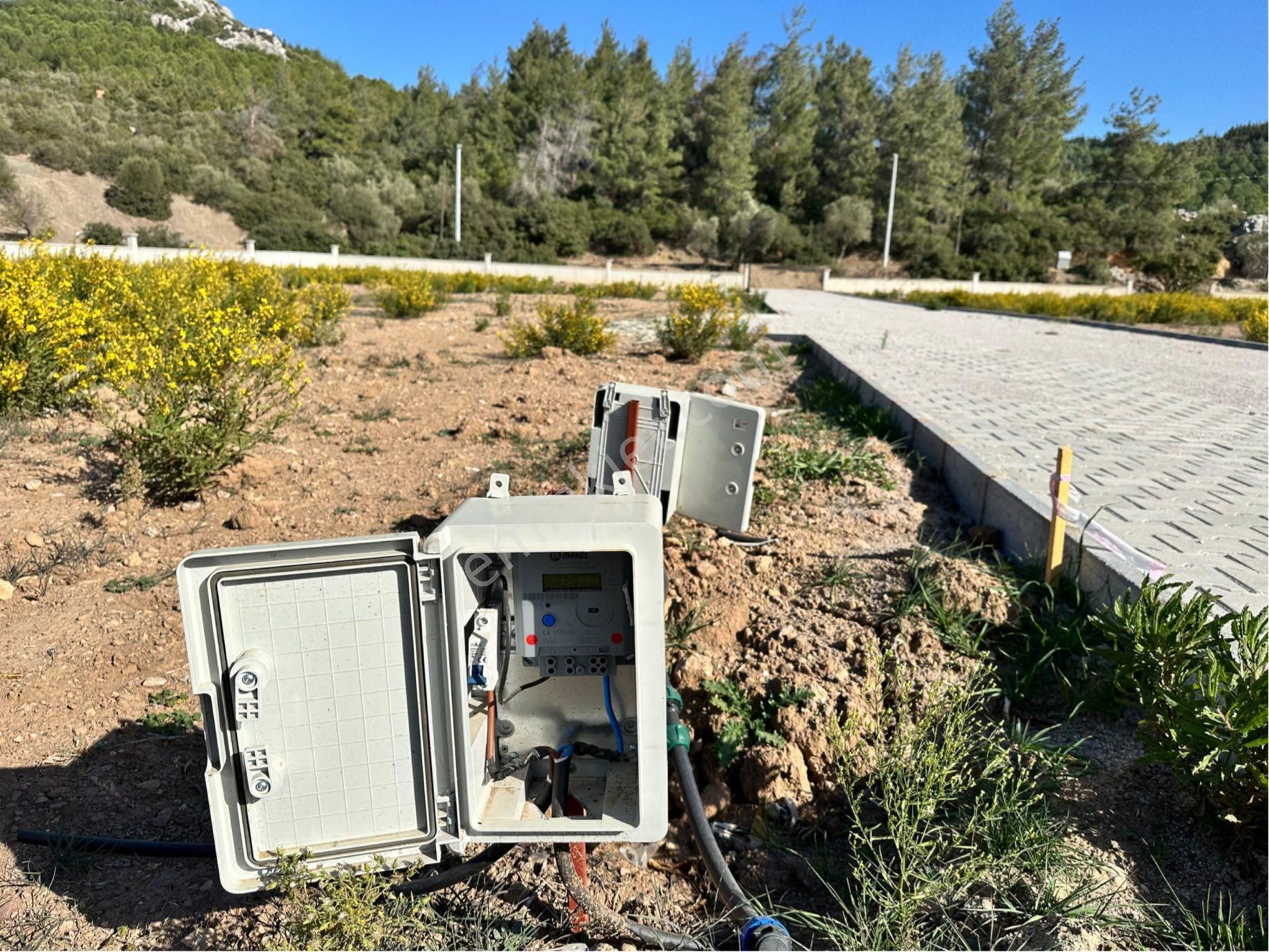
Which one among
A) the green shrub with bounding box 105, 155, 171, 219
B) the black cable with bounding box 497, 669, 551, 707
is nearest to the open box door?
the black cable with bounding box 497, 669, 551, 707

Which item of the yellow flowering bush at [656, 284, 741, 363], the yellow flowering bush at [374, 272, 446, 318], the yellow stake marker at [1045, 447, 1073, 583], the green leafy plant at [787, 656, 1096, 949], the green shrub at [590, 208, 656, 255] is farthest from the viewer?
the green shrub at [590, 208, 656, 255]

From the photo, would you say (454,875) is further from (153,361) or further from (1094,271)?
(1094,271)

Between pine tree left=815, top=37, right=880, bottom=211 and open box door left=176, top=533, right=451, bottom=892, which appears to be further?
pine tree left=815, top=37, right=880, bottom=211

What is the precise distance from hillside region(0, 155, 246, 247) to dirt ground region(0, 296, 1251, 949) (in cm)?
3702

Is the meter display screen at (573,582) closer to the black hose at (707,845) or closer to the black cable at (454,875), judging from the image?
the black hose at (707,845)

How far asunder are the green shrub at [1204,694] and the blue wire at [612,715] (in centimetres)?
144

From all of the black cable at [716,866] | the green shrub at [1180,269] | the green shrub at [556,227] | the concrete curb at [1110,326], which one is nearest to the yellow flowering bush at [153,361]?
the black cable at [716,866]

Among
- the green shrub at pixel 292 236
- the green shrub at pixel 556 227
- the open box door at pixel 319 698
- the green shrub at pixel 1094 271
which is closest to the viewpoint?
the open box door at pixel 319 698

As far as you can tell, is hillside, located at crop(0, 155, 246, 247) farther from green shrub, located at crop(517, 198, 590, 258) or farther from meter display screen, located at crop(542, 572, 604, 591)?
meter display screen, located at crop(542, 572, 604, 591)

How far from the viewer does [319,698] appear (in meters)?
1.86

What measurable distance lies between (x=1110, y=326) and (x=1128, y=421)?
38.8 feet

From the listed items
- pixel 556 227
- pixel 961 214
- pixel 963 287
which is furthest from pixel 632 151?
pixel 963 287

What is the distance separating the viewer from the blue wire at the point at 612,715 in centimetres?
232

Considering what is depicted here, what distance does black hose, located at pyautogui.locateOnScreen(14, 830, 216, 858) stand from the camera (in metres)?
2.35
